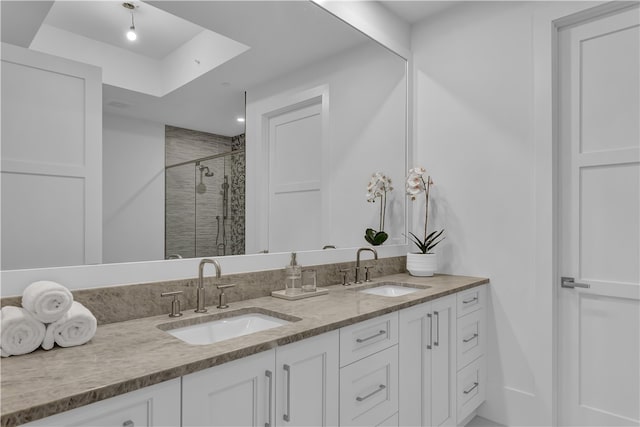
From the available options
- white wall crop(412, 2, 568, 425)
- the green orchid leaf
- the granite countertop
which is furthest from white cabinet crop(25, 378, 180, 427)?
white wall crop(412, 2, 568, 425)

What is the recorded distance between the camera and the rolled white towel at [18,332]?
37.7 inches

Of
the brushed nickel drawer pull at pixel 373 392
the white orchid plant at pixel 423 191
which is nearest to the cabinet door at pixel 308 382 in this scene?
the brushed nickel drawer pull at pixel 373 392

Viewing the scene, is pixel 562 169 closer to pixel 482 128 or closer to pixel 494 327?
pixel 482 128

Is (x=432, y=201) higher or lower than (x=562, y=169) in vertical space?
lower

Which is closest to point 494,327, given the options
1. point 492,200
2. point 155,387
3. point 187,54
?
point 492,200

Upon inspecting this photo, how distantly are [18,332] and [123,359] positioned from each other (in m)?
0.29

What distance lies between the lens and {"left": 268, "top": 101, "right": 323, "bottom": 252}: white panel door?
190 cm

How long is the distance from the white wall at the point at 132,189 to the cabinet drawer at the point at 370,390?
862mm

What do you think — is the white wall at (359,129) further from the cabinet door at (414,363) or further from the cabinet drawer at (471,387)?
the cabinet drawer at (471,387)

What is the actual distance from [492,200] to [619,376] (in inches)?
43.5

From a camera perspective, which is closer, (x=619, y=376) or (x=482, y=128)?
(x=619, y=376)

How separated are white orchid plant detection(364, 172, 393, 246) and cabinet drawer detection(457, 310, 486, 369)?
2.24ft

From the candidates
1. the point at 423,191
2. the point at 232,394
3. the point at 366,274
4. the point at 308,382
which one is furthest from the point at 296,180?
the point at 232,394

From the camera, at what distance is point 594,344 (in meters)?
2.02
